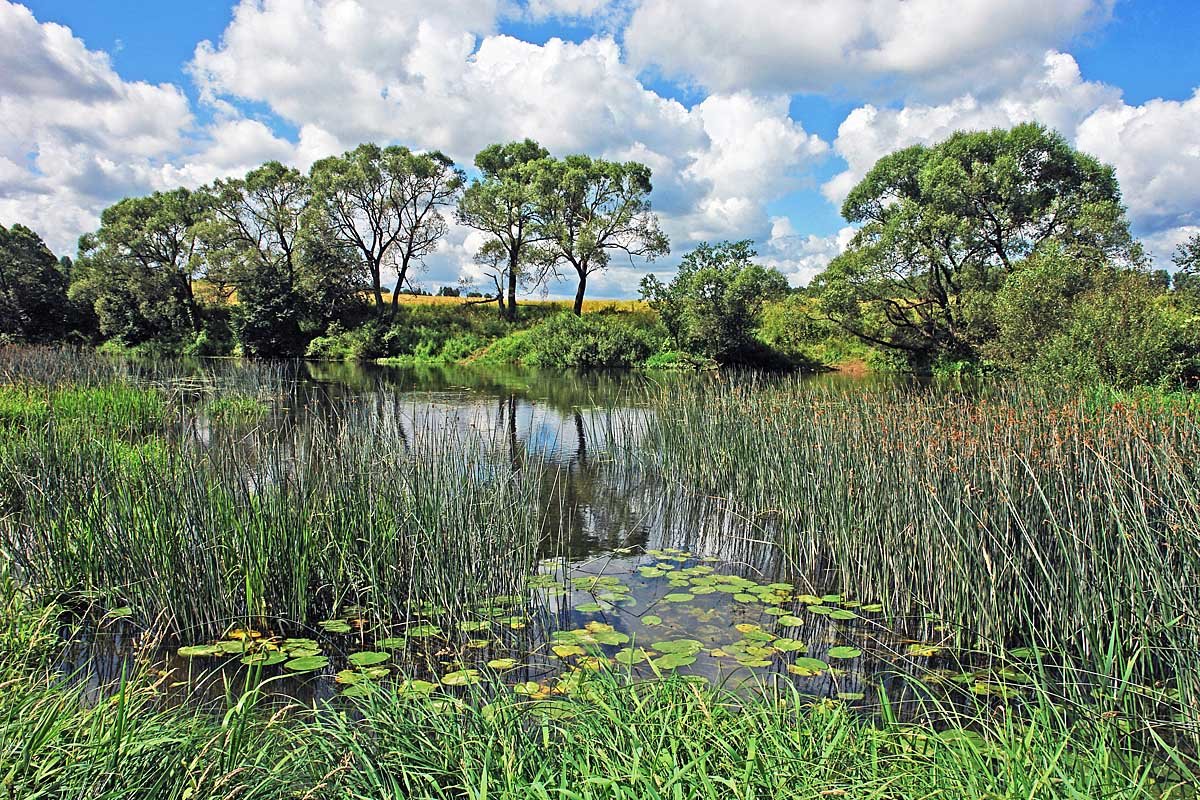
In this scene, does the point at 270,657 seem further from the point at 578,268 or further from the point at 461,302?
the point at 461,302

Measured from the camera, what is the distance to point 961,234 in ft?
93.7

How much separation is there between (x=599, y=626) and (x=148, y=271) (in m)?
44.7

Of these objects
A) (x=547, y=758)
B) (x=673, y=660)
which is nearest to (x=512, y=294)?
(x=673, y=660)

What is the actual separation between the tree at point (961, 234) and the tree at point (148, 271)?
112 ft

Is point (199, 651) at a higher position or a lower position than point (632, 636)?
lower

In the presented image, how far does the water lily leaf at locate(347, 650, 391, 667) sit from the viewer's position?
446cm

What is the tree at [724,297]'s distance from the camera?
30.8 m

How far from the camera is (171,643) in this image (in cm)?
473

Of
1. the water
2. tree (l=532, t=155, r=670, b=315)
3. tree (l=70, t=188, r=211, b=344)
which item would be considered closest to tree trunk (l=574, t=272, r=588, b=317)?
tree (l=532, t=155, r=670, b=315)

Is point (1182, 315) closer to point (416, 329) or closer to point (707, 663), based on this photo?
point (707, 663)

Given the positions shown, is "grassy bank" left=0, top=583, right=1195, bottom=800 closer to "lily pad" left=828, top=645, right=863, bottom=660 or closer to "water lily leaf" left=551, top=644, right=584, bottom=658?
"water lily leaf" left=551, top=644, right=584, bottom=658

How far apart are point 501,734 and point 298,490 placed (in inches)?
123

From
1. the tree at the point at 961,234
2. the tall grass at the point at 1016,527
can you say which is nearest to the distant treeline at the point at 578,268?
the tree at the point at 961,234

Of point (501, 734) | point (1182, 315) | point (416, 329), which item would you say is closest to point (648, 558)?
point (501, 734)
